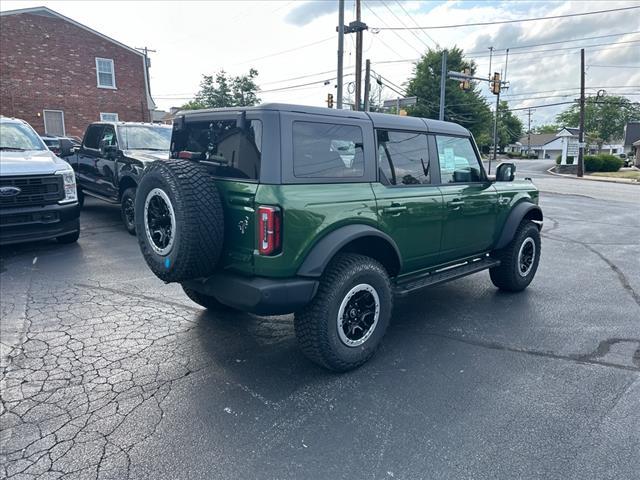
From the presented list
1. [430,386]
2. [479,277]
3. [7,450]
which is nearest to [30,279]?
[7,450]

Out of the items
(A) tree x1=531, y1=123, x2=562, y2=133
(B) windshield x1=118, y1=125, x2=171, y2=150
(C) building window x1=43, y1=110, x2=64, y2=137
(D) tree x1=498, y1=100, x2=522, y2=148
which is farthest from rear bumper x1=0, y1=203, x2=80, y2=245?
(A) tree x1=531, y1=123, x2=562, y2=133

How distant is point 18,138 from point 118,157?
60.8 inches

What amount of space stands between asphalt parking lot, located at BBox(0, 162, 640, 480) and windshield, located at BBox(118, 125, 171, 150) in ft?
12.7

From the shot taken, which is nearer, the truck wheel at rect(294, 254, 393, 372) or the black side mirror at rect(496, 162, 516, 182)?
A: the truck wheel at rect(294, 254, 393, 372)

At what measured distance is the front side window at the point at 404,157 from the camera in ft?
12.8

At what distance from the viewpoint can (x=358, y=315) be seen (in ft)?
11.7

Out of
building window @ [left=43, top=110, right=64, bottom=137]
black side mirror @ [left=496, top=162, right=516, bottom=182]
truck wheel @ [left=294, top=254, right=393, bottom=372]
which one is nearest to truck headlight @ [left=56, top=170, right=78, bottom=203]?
truck wheel @ [left=294, top=254, right=393, bottom=372]

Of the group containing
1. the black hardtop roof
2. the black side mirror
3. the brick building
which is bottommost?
the black side mirror

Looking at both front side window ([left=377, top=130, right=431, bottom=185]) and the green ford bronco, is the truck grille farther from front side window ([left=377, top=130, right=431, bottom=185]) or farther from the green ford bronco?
front side window ([left=377, top=130, right=431, bottom=185])

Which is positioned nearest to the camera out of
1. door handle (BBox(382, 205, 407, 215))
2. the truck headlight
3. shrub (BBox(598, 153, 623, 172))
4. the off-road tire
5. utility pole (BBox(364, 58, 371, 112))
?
door handle (BBox(382, 205, 407, 215))

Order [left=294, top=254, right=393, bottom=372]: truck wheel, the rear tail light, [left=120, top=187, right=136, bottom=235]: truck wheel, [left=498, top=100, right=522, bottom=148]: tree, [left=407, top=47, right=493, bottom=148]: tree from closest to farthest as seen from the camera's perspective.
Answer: the rear tail light → [left=294, top=254, right=393, bottom=372]: truck wheel → [left=120, top=187, right=136, bottom=235]: truck wheel → [left=407, top=47, right=493, bottom=148]: tree → [left=498, top=100, right=522, bottom=148]: tree

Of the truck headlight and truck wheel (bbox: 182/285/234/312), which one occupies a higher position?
the truck headlight

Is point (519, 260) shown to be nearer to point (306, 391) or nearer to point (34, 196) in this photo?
point (306, 391)

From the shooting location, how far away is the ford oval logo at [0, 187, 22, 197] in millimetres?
6062
